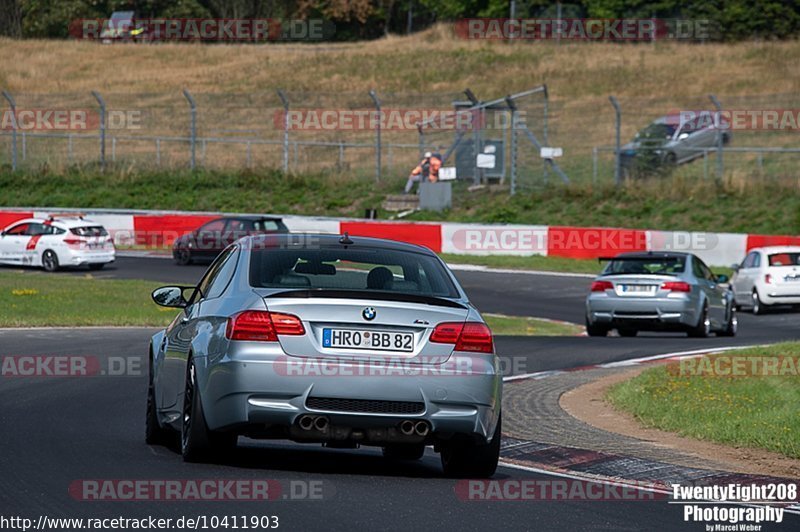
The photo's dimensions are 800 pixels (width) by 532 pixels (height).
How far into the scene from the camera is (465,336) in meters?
8.45

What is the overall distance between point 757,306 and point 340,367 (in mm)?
22238

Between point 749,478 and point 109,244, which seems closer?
point 749,478

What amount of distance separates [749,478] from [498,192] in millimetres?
34597

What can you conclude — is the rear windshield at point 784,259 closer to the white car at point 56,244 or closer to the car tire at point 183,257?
the car tire at point 183,257

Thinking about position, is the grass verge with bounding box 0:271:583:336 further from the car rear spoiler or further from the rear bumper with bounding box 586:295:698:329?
the car rear spoiler

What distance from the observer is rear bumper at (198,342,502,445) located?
26.8 feet

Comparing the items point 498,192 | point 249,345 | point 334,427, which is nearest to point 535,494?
point 334,427

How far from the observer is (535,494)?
8.45m

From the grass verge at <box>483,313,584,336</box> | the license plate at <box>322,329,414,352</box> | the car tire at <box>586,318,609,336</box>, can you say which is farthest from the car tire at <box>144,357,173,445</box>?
the grass verge at <box>483,313,584,336</box>

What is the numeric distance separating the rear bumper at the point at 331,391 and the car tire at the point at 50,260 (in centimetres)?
2699

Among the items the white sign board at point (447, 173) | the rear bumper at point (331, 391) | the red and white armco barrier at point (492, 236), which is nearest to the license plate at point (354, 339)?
the rear bumper at point (331, 391)

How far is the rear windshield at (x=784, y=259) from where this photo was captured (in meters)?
28.9

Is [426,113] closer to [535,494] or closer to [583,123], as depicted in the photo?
[583,123]

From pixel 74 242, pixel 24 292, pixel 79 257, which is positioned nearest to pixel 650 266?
pixel 24 292
